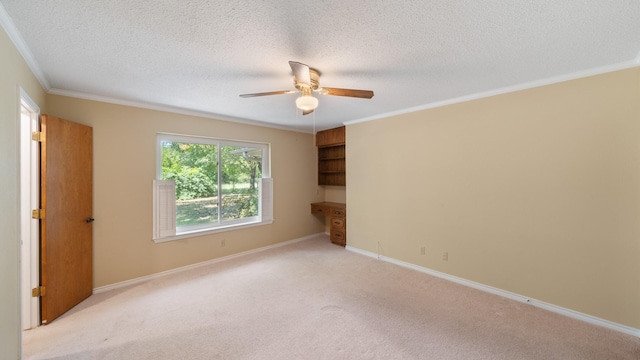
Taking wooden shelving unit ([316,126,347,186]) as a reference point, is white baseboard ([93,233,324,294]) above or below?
below

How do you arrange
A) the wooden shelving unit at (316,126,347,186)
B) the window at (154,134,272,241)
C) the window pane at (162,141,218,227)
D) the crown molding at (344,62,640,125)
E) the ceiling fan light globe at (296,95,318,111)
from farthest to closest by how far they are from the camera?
the wooden shelving unit at (316,126,347,186), the window pane at (162,141,218,227), the window at (154,134,272,241), the crown molding at (344,62,640,125), the ceiling fan light globe at (296,95,318,111)

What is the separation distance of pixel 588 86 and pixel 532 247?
1708 mm

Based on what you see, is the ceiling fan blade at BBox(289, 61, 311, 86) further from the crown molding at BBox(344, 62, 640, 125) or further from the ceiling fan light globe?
the crown molding at BBox(344, 62, 640, 125)

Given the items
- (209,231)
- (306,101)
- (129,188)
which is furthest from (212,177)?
(306,101)

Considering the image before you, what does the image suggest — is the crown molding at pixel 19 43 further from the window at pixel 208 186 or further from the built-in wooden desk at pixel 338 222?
the built-in wooden desk at pixel 338 222

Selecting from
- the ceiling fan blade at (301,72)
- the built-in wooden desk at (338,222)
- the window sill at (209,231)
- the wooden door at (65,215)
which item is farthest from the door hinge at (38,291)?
the built-in wooden desk at (338,222)

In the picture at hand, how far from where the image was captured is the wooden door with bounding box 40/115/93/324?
7.40 ft

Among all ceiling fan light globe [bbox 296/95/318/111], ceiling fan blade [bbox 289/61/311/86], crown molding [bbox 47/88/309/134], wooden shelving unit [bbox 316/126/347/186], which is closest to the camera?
ceiling fan blade [bbox 289/61/311/86]

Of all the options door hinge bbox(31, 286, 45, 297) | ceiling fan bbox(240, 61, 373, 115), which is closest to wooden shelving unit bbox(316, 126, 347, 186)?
ceiling fan bbox(240, 61, 373, 115)

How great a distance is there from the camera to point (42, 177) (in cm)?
224

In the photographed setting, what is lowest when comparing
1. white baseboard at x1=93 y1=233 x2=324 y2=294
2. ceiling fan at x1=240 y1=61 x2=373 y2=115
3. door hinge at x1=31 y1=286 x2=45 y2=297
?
white baseboard at x1=93 y1=233 x2=324 y2=294

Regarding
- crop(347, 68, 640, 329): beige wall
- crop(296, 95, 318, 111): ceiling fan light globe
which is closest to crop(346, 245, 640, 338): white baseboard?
crop(347, 68, 640, 329): beige wall

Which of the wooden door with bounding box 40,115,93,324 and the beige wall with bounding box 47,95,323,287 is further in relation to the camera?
the beige wall with bounding box 47,95,323,287

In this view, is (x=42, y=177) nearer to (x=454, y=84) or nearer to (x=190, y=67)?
(x=190, y=67)
